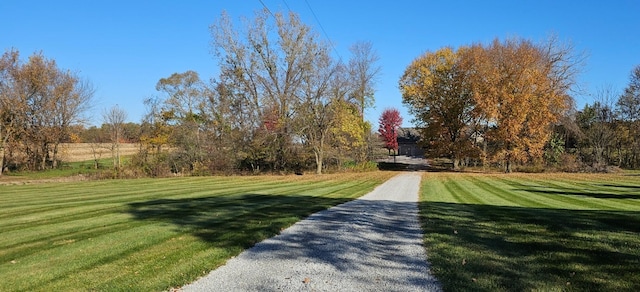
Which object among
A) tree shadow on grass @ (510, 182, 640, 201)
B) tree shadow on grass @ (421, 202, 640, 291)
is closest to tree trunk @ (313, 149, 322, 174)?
tree shadow on grass @ (510, 182, 640, 201)

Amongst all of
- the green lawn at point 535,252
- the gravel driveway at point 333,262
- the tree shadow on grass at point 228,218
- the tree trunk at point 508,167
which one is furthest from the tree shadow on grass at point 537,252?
the tree trunk at point 508,167

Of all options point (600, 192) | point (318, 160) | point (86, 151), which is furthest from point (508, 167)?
point (86, 151)

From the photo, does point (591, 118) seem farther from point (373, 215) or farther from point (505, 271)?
point (505, 271)

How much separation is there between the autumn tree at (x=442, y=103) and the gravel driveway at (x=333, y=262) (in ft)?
105

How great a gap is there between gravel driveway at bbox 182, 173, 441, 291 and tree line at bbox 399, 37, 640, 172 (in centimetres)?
3051

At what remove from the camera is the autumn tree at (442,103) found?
3862 cm

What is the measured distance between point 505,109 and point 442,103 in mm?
7370

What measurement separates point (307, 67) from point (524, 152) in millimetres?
21630

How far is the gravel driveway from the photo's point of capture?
4668 mm

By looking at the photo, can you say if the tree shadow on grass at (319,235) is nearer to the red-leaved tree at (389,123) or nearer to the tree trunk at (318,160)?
the tree trunk at (318,160)

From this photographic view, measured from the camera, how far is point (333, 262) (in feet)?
18.4

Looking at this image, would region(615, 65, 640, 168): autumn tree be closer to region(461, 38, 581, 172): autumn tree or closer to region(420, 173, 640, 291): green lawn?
region(461, 38, 581, 172): autumn tree

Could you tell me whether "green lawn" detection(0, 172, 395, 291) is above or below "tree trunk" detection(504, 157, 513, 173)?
below

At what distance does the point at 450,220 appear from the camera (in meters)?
9.03
